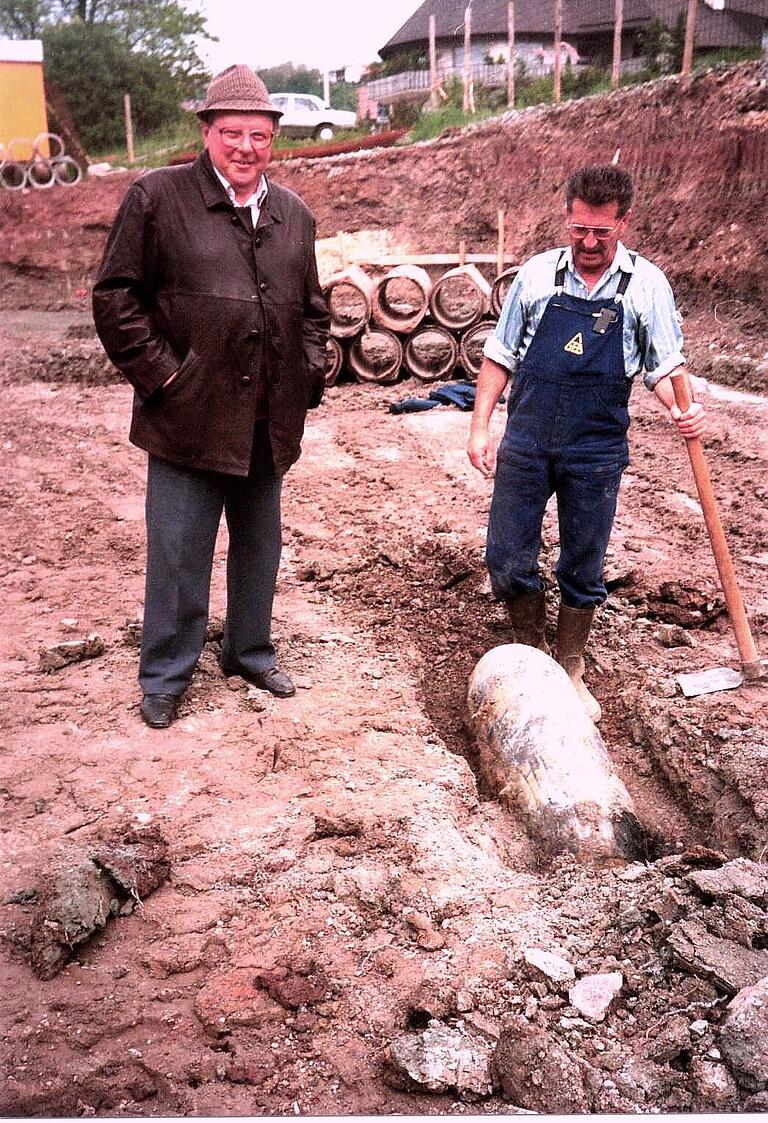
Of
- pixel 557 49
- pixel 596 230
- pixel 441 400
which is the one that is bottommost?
pixel 441 400

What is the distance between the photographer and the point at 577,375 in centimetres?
324

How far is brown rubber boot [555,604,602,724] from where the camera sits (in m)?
3.79

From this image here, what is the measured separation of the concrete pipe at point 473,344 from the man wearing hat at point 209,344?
624cm

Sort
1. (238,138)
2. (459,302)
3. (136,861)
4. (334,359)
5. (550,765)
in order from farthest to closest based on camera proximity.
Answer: (459,302)
(334,359)
(550,765)
(238,138)
(136,861)

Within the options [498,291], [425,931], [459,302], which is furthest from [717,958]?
[459,302]

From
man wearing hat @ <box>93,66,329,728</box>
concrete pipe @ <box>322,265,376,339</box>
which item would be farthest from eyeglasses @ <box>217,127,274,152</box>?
concrete pipe @ <box>322,265,376,339</box>

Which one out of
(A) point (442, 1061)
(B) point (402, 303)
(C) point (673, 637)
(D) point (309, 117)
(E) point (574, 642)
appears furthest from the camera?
(B) point (402, 303)

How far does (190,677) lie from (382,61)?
2078 millimetres

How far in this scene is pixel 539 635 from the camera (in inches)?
155

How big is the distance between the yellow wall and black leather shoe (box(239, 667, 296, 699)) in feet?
6.27

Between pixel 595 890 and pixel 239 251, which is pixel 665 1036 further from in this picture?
pixel 239 251

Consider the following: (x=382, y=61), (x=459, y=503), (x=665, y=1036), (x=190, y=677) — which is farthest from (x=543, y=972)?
(x=459, y=503)

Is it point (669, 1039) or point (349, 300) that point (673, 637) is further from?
point (349, 300)

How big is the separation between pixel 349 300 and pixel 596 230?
6.27 m
